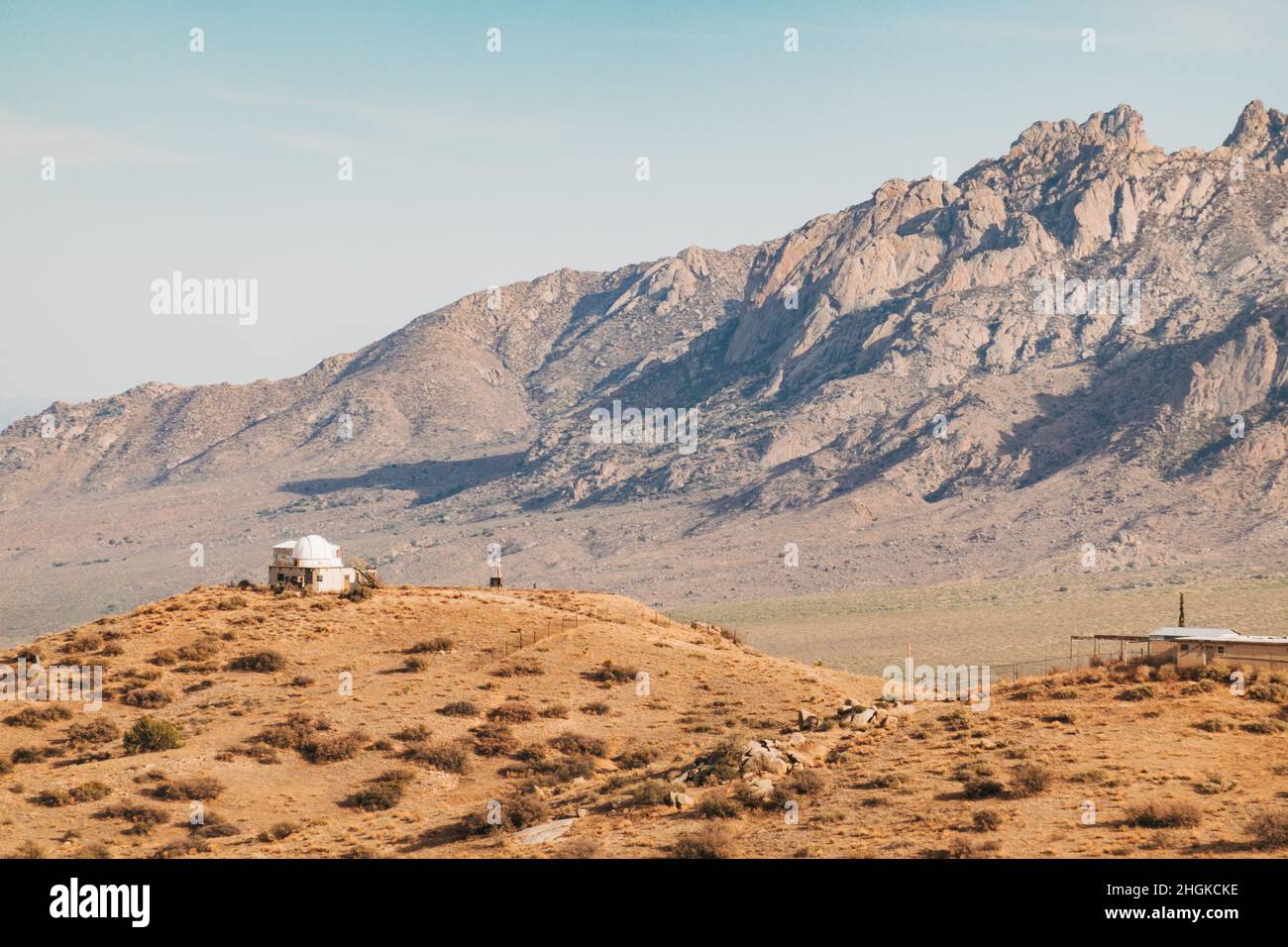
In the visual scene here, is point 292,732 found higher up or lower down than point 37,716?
lower down

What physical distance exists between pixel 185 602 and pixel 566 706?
22.2 metres

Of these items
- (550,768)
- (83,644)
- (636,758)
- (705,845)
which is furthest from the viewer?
(83,644)

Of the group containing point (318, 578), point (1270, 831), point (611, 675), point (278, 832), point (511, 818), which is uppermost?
point (318, 578)

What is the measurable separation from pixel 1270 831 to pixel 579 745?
77.2 ft

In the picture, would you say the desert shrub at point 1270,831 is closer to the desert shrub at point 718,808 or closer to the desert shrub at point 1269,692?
the desert shrub at point 718,808

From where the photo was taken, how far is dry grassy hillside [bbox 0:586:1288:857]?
111 feet

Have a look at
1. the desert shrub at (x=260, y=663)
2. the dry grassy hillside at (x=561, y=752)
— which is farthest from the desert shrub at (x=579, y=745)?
the desert shrub at (x=260, y=663)

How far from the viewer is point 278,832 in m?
39.5

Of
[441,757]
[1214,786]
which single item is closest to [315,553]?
[441,757]

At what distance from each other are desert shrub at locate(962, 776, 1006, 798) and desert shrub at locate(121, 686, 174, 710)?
29606 millimetres

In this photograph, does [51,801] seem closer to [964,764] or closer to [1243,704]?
[964,764]

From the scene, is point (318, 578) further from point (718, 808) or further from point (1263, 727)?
point (1263, 727)

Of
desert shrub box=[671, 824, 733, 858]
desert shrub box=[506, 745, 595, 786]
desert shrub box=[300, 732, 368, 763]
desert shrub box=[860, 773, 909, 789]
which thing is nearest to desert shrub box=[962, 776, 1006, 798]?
desert shrub box=[860, 773, 909, 789]

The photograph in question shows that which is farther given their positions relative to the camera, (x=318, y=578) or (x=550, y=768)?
(x=318, y=578)
